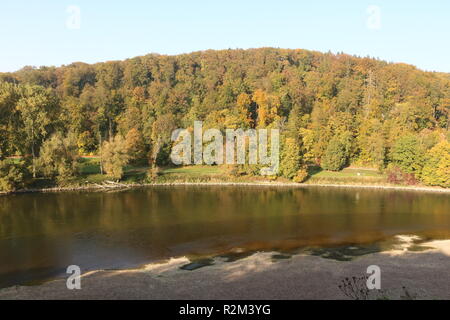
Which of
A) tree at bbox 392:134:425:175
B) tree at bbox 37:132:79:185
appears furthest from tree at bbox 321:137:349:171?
tree at bbox 37:132:79:185

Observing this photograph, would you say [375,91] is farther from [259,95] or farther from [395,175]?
[395,175]

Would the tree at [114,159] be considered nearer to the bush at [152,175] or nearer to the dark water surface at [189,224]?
the bush at [152,175]

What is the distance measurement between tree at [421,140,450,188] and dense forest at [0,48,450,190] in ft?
0.48

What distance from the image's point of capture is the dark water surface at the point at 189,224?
24766 millimetres

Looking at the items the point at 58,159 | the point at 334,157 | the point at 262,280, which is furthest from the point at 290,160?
the point at 262,280

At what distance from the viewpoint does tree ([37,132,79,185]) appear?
49.0m

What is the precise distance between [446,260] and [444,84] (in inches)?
3279

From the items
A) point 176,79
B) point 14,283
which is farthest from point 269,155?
point 176,79

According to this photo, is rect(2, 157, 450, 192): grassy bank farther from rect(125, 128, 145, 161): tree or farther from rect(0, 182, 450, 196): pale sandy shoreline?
rect(125, 128, 145, 161): tree

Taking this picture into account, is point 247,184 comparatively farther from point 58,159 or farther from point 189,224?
point 58,159

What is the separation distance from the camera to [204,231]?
1192 inches

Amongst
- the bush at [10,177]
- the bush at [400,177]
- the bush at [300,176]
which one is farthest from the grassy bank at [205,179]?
the bush at [10,177]

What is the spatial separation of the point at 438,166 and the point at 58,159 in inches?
2155

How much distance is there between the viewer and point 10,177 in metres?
45.3
